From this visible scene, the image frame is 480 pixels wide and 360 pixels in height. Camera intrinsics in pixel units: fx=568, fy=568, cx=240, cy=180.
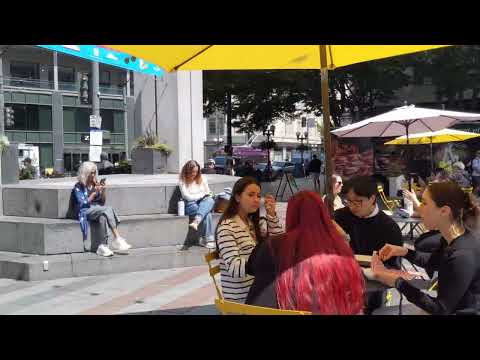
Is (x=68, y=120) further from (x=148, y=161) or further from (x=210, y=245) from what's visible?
(x=210, y=245)

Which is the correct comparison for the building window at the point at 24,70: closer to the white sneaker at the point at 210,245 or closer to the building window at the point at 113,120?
Result: the building window at the point at 113,120

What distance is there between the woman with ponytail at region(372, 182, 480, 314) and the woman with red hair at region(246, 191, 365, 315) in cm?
31

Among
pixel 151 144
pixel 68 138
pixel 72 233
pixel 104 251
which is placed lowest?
pixel 104 251

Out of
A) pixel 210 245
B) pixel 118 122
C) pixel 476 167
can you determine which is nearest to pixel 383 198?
pixel 210 245

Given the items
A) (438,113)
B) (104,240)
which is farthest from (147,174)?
(438,113)

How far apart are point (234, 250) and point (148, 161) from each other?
9326 millimetres

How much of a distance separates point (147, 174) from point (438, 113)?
6300mm

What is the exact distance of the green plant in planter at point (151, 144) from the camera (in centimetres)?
1288

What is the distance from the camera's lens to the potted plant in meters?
12.8

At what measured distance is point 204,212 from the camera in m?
8.87

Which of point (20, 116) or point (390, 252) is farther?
point (20, 116)

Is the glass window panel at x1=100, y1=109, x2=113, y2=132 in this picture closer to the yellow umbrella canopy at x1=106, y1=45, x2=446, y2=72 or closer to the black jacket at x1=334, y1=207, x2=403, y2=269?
the yellow umbrella canopy at x1=106, y1=45, x2=446, y2=72

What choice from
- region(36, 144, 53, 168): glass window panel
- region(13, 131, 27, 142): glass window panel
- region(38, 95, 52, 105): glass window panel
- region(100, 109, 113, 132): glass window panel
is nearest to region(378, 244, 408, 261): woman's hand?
region(13, 131, 27, 142): glass window panel
